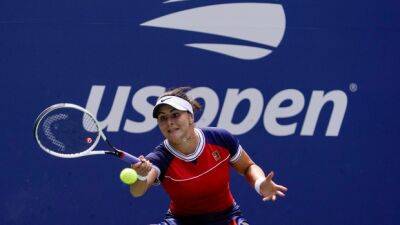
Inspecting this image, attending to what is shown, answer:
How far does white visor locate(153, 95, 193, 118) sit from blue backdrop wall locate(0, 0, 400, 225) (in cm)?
124

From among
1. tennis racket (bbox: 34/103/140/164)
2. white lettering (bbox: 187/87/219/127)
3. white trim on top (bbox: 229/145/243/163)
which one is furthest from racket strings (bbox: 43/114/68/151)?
white lettering (bbox: 187/87/219/127)

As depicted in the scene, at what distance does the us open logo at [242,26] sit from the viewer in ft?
16.3

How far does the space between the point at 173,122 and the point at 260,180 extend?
510 mm

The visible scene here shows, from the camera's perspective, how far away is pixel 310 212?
5.14 m

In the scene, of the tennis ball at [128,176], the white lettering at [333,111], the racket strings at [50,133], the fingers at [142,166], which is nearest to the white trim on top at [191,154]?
the fingers at [142,166]

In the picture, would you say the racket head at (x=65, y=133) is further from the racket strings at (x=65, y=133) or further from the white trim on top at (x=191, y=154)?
the white trim on top at (x=191, y=154)

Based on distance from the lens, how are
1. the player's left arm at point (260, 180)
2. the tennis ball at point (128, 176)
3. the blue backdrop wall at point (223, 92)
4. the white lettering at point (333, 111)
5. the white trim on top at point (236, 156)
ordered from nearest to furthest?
the tennis ball at point (128, 176), the player's left arm at point (260, 180), the white trim on top at point (236, 156), the blue backdrop wall at point (223, 92), the white lettering at point (333, 111)

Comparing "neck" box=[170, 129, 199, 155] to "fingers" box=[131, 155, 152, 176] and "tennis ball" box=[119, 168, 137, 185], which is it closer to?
"fingers" box=[131, 155, 152, 176]

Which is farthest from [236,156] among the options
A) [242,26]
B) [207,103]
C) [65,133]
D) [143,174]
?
[242,26]

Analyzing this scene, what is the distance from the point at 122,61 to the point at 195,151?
1346 mm

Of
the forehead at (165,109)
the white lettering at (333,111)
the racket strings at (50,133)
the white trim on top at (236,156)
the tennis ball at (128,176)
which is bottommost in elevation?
the tennis ball at (128,176)

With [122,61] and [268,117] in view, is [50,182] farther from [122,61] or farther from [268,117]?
[268,117]

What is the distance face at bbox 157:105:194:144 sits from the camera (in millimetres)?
3637

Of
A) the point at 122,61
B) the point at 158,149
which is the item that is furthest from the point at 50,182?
the point at 158,149
